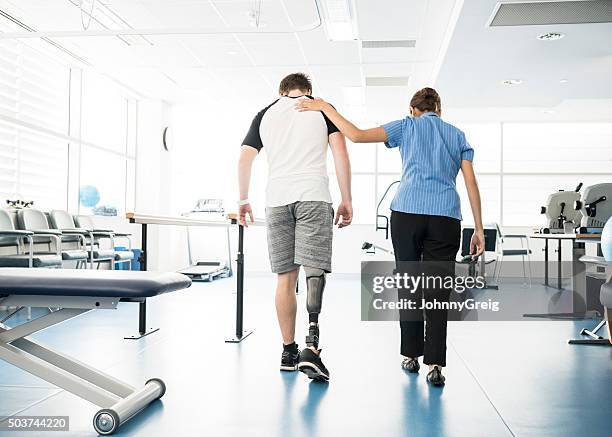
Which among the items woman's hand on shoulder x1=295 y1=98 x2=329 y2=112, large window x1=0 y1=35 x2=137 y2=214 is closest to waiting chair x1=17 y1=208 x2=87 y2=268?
large window x1=0 y1=35 x2=137 y2=214

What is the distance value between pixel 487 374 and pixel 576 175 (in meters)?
7.59

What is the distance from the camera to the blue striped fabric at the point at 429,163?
93.9 inches

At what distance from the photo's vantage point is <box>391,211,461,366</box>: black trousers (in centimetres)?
236

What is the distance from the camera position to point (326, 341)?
3.34 metres

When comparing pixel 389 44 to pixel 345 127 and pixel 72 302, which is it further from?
pixel 72 302

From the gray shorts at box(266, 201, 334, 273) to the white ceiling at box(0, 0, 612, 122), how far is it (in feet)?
7.81

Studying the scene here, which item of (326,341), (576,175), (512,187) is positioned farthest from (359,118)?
(326,341)

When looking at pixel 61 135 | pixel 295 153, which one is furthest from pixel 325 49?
pixel 295 153

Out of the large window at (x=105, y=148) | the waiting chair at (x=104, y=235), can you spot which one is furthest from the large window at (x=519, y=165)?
the waiting chair at (x=104, y=235)

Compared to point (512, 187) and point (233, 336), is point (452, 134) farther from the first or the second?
point (512, 187)

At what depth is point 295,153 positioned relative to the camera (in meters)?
2.45

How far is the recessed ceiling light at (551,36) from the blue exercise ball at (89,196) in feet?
18.0

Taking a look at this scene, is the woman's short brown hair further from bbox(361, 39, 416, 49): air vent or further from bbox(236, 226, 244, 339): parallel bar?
bbox(361, 39, 416, 49): air vent

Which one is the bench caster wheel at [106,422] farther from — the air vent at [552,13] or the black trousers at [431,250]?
the air vent at [552,13]
